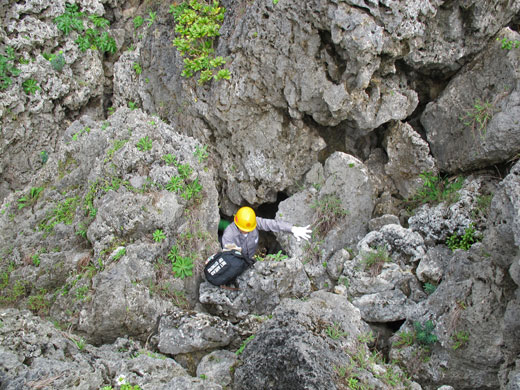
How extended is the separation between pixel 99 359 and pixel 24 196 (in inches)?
190

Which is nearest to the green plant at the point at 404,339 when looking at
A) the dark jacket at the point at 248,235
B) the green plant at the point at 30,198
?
the dark jacket at the point at 248,235

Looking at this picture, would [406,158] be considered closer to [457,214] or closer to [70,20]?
[457,214]

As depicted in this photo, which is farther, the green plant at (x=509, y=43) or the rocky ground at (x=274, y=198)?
the green plant at (x=509, y=43)

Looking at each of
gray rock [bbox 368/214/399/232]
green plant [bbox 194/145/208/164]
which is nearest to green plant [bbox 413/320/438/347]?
gray rock [bbox 368/214/399/232]

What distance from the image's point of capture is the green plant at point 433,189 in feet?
28.2

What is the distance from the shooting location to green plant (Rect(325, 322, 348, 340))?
225 inches

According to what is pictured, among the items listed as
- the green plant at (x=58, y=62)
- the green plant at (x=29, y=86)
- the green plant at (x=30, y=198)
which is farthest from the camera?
the green plant at (x=58, y=62)

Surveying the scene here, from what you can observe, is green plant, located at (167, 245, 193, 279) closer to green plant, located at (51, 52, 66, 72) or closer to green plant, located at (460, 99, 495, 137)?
green plant, located at (460, 99, 495, 137)

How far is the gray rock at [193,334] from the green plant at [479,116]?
568 centimetres


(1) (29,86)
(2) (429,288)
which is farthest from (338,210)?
(1) (29,86)

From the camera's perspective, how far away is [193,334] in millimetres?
6320

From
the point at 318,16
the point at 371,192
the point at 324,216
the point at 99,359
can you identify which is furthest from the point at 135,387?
the point at 318,16

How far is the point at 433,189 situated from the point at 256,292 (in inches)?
169

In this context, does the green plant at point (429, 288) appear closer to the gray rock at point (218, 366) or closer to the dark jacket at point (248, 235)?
the dark jacket at point (248, 235)
